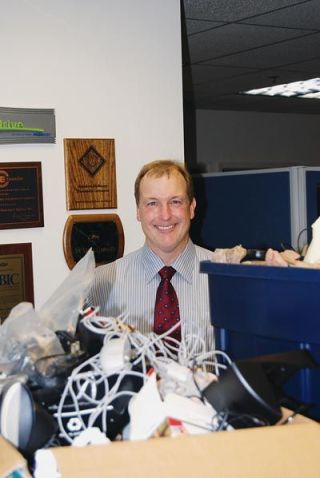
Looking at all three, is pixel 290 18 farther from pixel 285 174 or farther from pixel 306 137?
pixel 306 137

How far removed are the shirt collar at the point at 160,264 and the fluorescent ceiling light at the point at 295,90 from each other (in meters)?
3.50

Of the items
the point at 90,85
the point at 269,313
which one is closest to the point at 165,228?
the point at 90,85

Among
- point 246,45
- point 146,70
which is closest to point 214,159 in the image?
point 246,45

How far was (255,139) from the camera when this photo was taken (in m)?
7.10

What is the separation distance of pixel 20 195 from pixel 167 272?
0.58 m

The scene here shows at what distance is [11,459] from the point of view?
2.58 ft

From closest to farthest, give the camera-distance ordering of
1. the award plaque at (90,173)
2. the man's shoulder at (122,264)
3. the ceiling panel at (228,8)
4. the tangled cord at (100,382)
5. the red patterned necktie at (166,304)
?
1. the tangled cord at (100,382)
2. the red patterned necktie at (166,304)
3. the man's shoulder at (122,264)
4. the award plaque at (90,173)
5. the ceiling panel at (228,8)

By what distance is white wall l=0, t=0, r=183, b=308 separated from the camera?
7.59ft

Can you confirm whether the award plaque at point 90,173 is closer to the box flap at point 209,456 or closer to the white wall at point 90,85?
the white wall at point 90,85

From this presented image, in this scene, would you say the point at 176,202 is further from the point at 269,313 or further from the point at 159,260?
the point at 269,313

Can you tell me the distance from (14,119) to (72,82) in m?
0.25

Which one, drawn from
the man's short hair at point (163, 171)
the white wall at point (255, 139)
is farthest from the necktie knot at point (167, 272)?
the white wall at point (255, 139)

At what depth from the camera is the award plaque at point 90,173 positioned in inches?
93.5

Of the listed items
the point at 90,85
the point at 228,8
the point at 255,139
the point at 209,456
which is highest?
the point at 228,8
